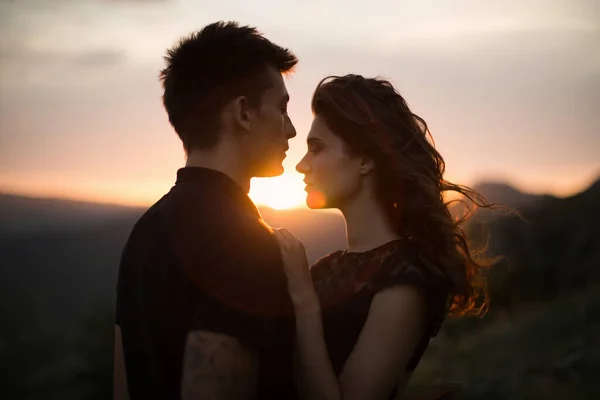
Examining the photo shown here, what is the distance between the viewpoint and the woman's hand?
3.00 m

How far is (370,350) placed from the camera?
3314mm

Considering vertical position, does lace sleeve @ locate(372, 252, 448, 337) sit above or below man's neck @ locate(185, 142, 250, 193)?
below

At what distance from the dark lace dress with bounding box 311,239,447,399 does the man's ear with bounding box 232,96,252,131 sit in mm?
1078

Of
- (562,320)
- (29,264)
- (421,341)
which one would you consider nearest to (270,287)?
(421,341)

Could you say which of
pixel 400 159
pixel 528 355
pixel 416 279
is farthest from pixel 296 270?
pixel 528 355

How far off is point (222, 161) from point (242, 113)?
241 mm

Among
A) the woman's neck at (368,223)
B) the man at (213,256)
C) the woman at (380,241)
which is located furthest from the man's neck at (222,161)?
the woman's neck at (368,223)

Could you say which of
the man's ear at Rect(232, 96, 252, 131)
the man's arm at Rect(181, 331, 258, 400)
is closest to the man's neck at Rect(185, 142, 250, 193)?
the man's ear at Rect(232, 96, 252, 131)

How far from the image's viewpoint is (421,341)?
3.53 m

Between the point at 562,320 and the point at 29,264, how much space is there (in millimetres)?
12250

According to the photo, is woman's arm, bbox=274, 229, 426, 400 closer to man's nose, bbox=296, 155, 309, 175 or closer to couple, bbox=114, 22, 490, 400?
couple, bbox=114, 22, 490, 400

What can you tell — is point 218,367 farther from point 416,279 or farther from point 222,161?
point 416,279

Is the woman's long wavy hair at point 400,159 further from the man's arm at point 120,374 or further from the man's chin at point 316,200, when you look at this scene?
the man's arm at point 120,374

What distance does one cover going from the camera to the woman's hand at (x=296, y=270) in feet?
9.85
